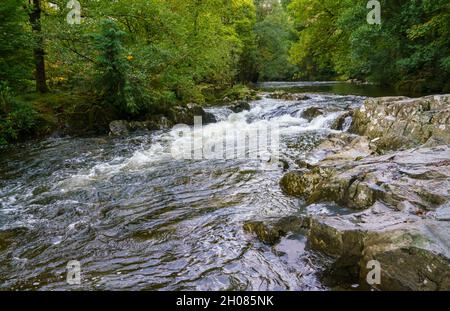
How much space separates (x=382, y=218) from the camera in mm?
3656

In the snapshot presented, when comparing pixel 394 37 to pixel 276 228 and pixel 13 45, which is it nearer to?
pixel 276 228

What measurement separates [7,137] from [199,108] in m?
7.08

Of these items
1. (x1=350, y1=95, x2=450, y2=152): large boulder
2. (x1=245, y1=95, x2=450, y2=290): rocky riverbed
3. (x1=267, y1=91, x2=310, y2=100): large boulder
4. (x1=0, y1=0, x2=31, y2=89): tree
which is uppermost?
(x1=0, y1=0, x2=31, y2=89): tree

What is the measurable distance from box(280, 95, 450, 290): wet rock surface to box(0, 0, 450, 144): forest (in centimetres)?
842

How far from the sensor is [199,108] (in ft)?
48.1

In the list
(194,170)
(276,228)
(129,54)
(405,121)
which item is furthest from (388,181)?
(129,54)

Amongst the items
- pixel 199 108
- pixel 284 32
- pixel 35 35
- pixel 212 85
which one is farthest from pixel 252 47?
pixel 35 35

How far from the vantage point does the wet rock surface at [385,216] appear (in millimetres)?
2883

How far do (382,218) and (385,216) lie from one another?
71mm

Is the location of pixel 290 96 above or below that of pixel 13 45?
below

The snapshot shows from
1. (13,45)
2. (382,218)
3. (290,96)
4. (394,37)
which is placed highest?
(394,37)

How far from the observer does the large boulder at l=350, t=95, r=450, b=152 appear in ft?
24.4

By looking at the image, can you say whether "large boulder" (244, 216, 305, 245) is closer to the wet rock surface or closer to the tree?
the wet rock surface

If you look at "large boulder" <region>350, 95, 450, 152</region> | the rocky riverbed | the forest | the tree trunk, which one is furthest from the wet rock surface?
the tree trunk
